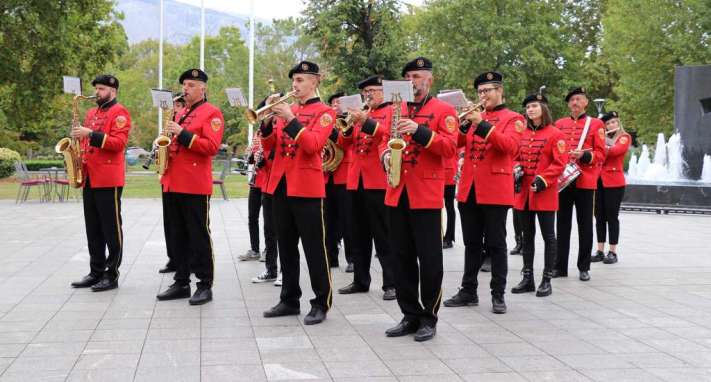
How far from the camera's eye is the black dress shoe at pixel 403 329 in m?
6.65

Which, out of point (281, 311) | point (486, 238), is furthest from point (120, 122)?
point (486, 238)

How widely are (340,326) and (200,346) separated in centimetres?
134

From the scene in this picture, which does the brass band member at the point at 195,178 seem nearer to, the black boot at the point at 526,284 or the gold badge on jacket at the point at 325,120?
the gold badge on jacket at the point at 325,120

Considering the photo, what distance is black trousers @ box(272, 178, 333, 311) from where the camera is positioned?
7.09m

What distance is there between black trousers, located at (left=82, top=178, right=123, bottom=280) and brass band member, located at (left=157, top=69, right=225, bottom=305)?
2.84ft

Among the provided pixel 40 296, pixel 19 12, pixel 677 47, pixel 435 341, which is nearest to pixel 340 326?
pixel 435 341

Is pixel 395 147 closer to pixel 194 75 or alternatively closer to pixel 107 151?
pixel 194 75

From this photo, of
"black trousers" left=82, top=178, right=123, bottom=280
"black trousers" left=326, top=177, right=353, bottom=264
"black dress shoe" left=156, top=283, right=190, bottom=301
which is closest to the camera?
"black dress shoe" left=156, top=283, right=190, bottom=301

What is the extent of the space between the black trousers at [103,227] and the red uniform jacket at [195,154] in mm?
997

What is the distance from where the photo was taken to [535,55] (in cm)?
4056

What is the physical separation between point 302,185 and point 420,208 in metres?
1.12

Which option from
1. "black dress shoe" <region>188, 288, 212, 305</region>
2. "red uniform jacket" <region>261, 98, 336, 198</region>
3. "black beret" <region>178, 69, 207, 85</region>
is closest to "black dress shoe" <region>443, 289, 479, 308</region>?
"red uniform jacket" <region>261, 98, 336, 198</region>

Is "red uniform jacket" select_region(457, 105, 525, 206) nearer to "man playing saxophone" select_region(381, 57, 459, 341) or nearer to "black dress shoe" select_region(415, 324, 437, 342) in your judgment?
"man playing saxophone" select_region(381, 57, 459, 341)

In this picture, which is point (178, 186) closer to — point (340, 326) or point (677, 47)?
point (340, 326)
